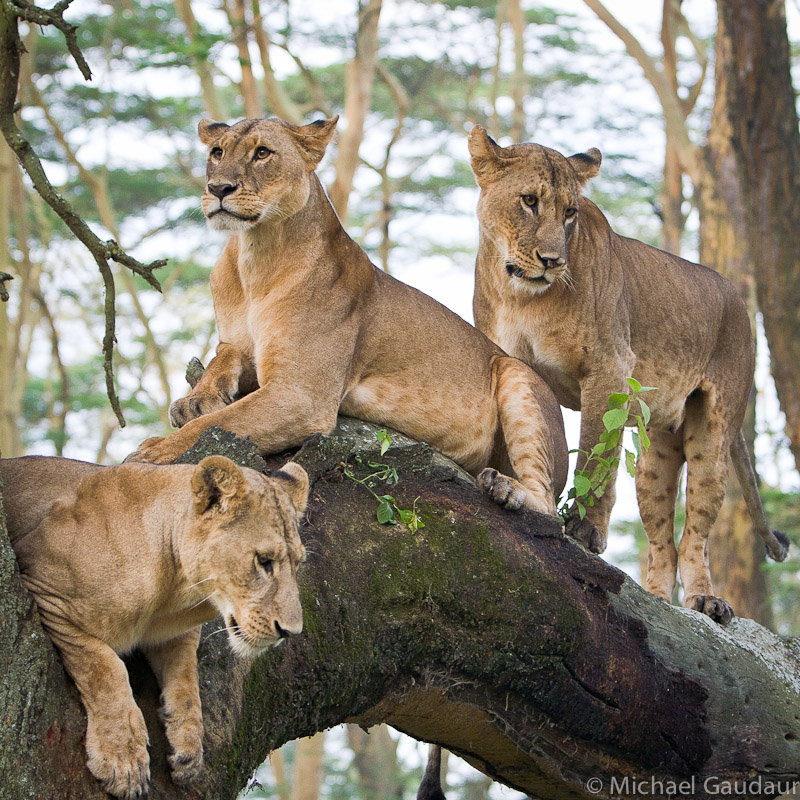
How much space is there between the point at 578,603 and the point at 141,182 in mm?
16696

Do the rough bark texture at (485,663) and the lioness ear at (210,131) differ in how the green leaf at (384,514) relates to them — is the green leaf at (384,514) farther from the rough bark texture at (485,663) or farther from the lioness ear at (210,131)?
the lioness ear at (210,131)

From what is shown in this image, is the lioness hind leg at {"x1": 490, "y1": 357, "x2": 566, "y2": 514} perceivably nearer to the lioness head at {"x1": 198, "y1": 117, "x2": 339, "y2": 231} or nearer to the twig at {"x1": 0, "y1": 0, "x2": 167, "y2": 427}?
the lioness head at {"x1": 198, "y1": 117, "x2": 339, "y2": 231}

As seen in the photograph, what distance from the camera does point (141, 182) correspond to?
758 inches

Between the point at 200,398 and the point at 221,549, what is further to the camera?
the point at 200,398

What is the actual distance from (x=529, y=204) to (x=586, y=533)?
1.63 m

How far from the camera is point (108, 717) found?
2717 mm

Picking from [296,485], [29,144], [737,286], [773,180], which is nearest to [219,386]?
[29,144]

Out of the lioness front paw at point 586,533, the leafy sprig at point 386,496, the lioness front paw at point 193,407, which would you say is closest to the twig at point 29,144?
the lioness front paw at point 193,407

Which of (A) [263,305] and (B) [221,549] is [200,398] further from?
(B) [221,549]

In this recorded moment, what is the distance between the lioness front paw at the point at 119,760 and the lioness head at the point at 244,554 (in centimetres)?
33

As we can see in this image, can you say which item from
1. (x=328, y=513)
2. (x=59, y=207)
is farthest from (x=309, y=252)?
(x=328, y=513)

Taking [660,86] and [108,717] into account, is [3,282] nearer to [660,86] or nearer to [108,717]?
[108,717]

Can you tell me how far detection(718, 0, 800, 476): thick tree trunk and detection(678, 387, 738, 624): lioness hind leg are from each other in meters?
1.92

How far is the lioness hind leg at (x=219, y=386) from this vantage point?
471 cm
